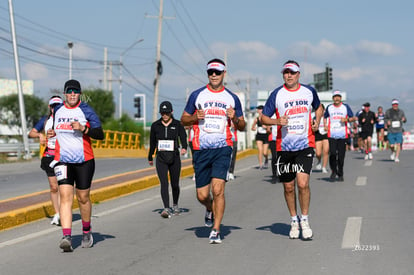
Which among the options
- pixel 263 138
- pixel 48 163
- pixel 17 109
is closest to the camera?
pixel 48 163

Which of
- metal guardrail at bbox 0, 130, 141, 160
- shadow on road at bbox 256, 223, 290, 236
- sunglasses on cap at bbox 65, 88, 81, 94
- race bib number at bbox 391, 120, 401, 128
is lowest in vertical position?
metal guardrail at bbox 0, 130, 141, 160

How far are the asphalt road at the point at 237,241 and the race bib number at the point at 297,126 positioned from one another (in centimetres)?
123

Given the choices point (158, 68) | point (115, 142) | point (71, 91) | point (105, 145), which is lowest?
point (105, 145)

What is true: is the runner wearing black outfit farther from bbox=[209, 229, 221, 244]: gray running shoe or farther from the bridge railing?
the bridge railing

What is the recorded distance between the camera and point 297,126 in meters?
8.00

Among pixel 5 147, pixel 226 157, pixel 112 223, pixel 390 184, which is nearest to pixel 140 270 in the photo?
pixel 226 157

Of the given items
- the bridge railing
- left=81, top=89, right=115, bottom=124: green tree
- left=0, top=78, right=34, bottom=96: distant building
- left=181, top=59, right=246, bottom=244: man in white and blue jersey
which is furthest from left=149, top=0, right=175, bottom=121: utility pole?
left=0, top=78, right=34, bottom=96: distant building

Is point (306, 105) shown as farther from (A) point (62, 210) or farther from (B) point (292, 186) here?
(A) point (62, 210)

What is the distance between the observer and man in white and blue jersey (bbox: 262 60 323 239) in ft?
26.2

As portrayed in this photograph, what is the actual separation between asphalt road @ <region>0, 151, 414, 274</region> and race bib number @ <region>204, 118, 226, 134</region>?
1.27m

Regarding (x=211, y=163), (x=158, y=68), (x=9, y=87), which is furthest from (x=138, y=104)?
(x=9, y=87)

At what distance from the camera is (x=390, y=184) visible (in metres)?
14.8

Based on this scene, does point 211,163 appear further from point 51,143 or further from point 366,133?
point 366,133

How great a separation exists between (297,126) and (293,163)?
44 cm
